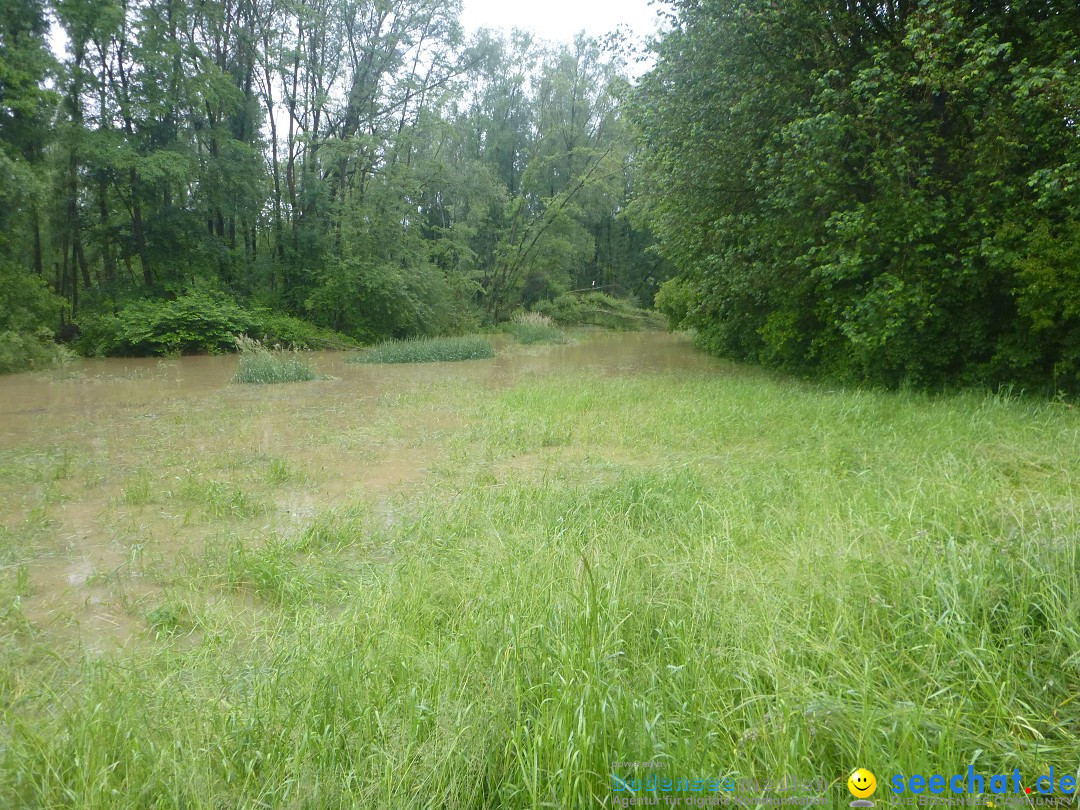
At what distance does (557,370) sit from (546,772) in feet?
57.2

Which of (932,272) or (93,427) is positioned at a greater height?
(932,272)

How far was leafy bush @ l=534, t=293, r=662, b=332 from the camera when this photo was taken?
42.1m

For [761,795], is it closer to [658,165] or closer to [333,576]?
[333,576]

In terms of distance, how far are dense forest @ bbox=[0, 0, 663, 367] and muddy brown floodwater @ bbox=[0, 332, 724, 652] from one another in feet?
25.1

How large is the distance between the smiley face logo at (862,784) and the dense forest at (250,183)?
50.8 ft

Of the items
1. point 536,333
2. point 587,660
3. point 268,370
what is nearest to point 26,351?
point 268,370

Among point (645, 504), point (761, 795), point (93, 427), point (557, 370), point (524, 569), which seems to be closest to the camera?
point (761, 795)

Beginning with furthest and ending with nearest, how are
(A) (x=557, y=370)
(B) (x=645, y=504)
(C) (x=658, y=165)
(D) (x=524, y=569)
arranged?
(A) (x=557, y=370), (C) (x=658, y=165), (B) (x=645, y=504), (D) (x=524, y=569)

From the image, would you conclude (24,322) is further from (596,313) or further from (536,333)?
(596,313)

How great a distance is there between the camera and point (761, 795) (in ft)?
6.44

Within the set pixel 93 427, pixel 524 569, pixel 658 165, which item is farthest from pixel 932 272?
A: pixel 93 427

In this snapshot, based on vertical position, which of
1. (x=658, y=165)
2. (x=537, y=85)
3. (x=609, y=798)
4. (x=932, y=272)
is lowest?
(x=609, y=798)

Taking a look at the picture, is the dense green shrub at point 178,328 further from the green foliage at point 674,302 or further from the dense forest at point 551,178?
the green foliage at point 674,302

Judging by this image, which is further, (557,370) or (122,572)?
(557,370)
